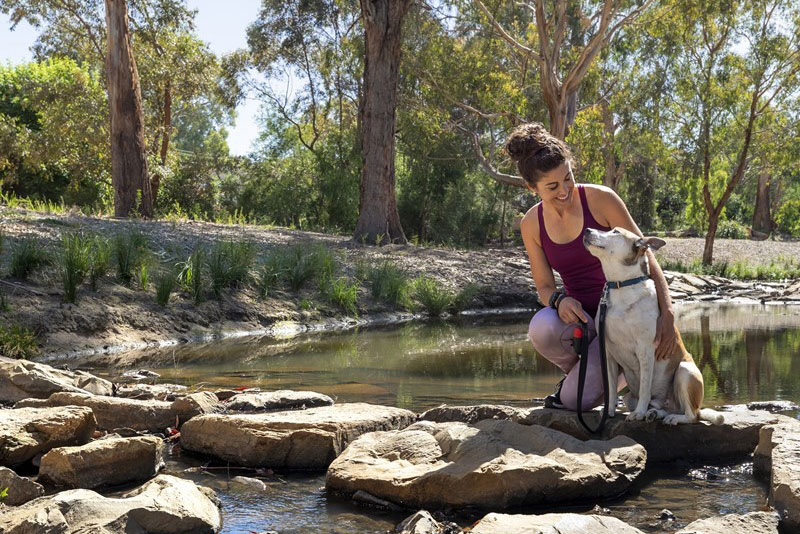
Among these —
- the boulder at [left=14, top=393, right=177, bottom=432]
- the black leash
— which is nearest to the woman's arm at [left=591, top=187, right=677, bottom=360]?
the black leash

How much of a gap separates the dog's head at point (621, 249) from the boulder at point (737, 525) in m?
1.45

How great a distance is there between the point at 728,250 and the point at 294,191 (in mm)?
14568

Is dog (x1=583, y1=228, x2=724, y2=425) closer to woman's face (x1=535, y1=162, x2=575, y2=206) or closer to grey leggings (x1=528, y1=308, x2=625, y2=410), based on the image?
grey leggings (x1=528, y1=308, x2=625, y2=410)

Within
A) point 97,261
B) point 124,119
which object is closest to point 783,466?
point 97,261

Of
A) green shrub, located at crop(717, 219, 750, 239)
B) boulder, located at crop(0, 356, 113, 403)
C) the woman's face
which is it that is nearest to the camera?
the woman's face

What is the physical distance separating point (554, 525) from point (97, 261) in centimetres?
905

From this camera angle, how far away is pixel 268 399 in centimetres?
607

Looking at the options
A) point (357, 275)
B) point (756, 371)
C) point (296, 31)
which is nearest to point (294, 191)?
point (296, 31)

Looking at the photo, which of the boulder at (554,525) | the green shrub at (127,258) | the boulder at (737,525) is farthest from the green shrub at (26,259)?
the boulder at (737,525)

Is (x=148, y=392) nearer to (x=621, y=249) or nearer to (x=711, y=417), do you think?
(x=621, y=249)

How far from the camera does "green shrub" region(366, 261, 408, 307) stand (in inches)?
583

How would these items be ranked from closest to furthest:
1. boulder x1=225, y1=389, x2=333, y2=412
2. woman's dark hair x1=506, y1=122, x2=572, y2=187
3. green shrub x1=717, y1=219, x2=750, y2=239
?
woman's dark hair x1=506, y1=122, x2=572, y2=187 < boulder x1=225, y1=389, x2=333, y2=412 < green shrub x1=717, y1=219, x2=750, y2=239

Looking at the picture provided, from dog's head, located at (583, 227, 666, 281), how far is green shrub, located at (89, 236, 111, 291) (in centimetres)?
805

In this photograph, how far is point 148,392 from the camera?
665 centimetres
